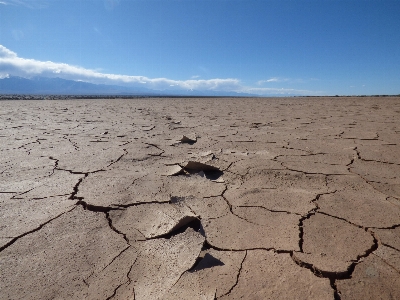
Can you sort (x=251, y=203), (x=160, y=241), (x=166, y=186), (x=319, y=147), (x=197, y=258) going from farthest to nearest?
1. (x=319, y=147)
2. (x=166, y=186)
3. (x=251, y=203)
4. (x=160, y=241)
5. (x=197, y=258)

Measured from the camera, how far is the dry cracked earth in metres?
0.78

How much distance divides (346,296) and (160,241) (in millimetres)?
679

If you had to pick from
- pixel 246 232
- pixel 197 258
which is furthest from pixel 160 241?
pixel 246 232

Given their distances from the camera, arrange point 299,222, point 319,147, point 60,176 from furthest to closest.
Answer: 1. point 319,147
2. point 60,176
3. point 299,222

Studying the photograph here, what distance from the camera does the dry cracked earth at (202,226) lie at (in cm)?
78

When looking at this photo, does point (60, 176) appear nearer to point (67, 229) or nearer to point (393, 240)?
point (67, 229)

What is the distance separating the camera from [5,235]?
41.1 inches

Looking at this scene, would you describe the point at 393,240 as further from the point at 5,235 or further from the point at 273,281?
the point at 5,235

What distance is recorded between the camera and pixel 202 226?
111 centimetres

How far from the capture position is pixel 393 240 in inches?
37.8

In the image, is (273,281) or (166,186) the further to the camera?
(166,186)

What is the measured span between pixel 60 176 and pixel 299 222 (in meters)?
1.60

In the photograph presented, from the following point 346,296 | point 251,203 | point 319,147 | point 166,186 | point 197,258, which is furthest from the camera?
point 319,147

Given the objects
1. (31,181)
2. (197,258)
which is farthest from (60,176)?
(197,258)
